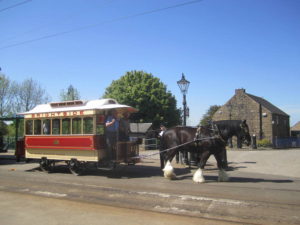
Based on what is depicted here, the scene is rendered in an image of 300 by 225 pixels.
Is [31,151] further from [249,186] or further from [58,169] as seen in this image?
[249,186]

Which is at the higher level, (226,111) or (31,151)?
(226,111)

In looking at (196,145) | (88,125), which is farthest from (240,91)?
(88,125)

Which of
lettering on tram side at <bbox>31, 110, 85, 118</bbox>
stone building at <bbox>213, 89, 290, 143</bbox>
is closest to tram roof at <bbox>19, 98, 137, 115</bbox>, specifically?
lettering on tram side at <bbox>31, 110, 85, 118</bbox>

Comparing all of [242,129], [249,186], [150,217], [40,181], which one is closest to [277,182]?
[249,186]

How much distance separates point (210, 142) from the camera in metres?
9.97

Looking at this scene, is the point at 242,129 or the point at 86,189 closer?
the point at 86,189

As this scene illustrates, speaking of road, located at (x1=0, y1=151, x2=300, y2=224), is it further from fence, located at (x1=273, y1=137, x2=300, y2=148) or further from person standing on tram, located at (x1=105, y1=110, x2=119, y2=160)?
fence, located at (x1=273, y1=137, x2=300, y2=148)

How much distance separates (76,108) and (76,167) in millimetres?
2472

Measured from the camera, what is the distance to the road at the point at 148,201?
577 centimetres

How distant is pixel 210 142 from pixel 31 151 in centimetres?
818

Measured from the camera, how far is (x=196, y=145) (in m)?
10.3

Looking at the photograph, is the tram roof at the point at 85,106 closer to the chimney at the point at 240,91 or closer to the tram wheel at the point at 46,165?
the tram wheel at the point at 46,165

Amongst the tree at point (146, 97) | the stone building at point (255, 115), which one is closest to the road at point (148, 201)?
the stone building at point (255, 115)

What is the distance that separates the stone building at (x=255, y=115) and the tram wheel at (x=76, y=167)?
1075 inches
